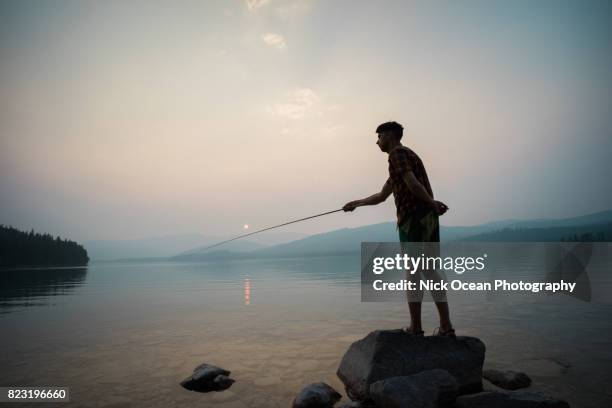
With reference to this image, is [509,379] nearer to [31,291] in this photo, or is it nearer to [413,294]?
[413,294]

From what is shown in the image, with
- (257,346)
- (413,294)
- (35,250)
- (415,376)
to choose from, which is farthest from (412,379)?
(35,250)

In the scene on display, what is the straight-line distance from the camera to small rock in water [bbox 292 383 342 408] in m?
4.61

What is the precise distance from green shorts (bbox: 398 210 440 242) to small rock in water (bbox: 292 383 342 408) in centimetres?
244

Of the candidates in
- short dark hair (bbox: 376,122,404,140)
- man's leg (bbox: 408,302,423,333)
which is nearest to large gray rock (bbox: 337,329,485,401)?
man's leg (bbox: 408,302,423,333)

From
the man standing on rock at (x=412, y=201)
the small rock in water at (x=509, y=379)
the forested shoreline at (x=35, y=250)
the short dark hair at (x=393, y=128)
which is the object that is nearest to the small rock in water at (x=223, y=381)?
the man standing on rock at (x=412, y=201)

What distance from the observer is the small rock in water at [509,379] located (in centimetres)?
511

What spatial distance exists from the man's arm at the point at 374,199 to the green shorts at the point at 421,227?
79 cm

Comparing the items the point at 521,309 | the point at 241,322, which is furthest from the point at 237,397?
the point at 521,309

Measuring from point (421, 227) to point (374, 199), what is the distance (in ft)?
3.54

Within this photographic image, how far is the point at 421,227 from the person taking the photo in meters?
4.90

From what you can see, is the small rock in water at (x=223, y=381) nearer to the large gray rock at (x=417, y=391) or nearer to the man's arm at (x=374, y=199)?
the large gray rock at (x=417, y=391)

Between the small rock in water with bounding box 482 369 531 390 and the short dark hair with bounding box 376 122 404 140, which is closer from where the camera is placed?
the small rock in water with bounding box 482 369 531 390

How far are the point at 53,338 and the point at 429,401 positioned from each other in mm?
A: 11181

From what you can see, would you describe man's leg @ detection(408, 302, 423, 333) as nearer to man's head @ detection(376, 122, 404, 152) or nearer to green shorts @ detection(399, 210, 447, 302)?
green shorts @ detection(399, 210, 447, 302)
